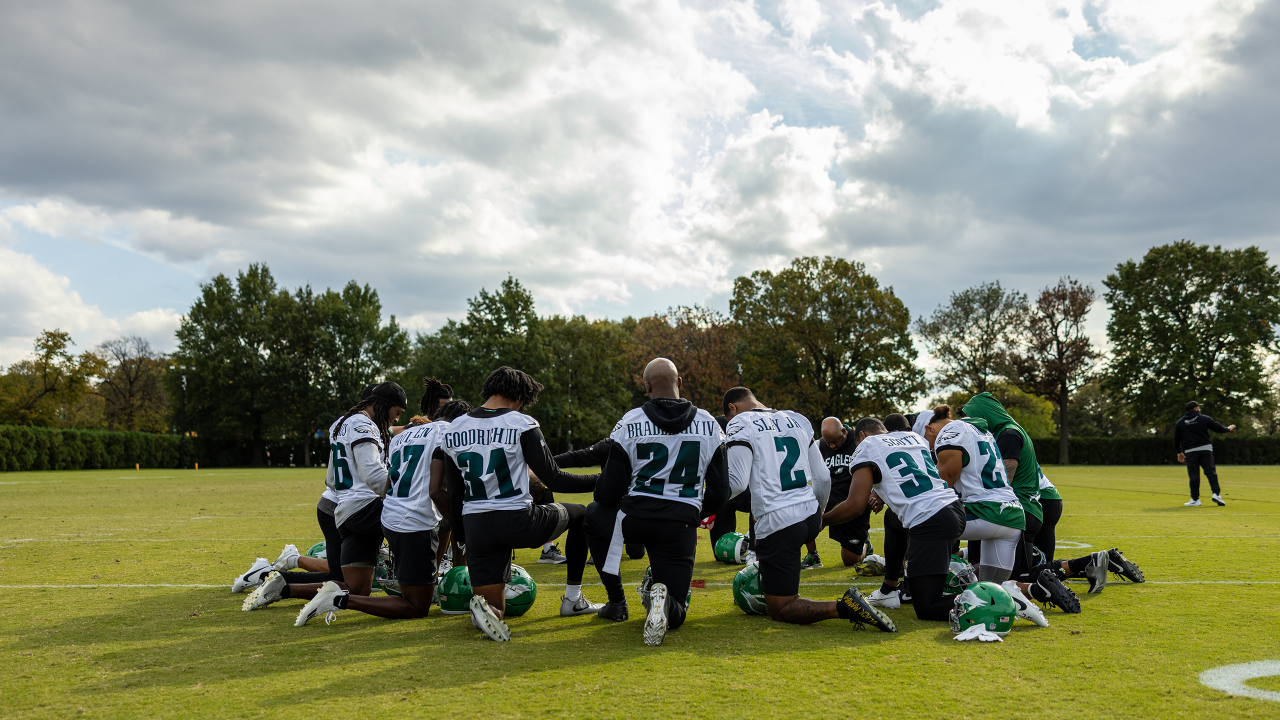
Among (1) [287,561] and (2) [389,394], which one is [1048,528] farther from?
(1) [287,561]

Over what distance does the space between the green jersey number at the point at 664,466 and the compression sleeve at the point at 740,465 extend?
42 centimetres

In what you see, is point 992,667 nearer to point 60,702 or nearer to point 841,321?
point 60,702

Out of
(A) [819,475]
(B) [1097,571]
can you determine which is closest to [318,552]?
(A) [819,475]

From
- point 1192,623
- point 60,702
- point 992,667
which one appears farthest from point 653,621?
point 1192,623

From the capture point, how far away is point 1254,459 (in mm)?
48906

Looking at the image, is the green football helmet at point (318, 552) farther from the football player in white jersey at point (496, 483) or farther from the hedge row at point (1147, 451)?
the hedge row at point (1147, 451)

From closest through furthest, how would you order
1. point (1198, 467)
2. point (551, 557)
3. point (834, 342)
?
point (551, 557)
point (1198, 467)
point (834, 342)

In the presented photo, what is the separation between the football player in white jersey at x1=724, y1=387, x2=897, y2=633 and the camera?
575 cm

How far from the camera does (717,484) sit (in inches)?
233

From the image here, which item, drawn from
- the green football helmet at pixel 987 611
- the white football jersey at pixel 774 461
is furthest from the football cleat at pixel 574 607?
the green football helmet at pixel 987 611

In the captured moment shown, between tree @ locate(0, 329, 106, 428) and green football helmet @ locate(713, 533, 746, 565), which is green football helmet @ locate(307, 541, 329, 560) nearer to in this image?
green football helmet @ locate(713, 533, 746, 565)

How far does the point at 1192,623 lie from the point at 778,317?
146ft

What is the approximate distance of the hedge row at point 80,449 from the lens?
38594 millimetres

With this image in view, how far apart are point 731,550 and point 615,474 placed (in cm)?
396
